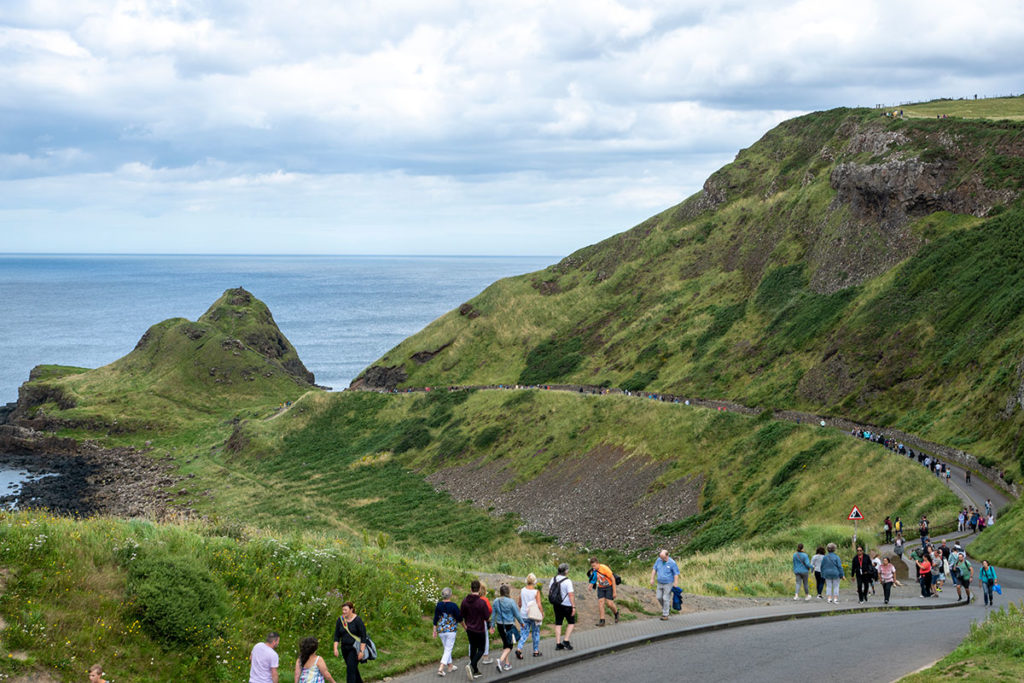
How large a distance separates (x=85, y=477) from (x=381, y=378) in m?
40.8

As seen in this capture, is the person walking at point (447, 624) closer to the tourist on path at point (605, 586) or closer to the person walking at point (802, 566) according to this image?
the tourist on path at point (605, 586)

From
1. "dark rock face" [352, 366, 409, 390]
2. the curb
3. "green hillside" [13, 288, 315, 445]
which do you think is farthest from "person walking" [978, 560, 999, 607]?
"green hillside" [13, 288, 315, 445]

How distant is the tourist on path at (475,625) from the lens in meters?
15.5

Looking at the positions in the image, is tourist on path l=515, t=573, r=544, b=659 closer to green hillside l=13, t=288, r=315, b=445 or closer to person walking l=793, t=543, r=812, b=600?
person walking l=793, t=543, r=812, b=600

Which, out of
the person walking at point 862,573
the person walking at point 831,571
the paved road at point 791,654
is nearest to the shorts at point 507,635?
the paved road at point 791,654

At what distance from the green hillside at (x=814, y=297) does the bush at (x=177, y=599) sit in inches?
1721

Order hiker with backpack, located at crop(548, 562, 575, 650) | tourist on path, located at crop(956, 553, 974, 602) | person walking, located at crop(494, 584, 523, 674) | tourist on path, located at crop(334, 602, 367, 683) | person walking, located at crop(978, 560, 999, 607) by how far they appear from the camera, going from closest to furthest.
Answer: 1. tourist on path, located at crop(334, 602, 367, 683)
2. person walking, located at crop(494, 584, 523, 674)
3. hiker with backpack, located at crop(548, 562, 575, 650)
4. person walking, located at crop(978, 560, 999, 607)
5. tourist on path, located at crop(956, 553, 974, 602)

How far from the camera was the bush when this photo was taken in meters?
15.6

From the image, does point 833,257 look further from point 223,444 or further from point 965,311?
point 223,444

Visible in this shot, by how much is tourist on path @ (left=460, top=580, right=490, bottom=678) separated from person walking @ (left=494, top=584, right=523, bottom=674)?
0.51 metres

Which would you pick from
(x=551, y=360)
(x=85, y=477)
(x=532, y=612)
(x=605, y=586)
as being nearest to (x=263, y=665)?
(x=532, y=612)

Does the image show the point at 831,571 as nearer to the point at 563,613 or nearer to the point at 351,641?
the point at 563,613

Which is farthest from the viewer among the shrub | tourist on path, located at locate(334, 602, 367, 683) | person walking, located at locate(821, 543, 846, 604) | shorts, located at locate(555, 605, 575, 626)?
the shrub

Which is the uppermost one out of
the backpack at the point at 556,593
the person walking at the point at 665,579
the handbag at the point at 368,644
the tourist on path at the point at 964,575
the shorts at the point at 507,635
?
the handbag at the point at 368,644
